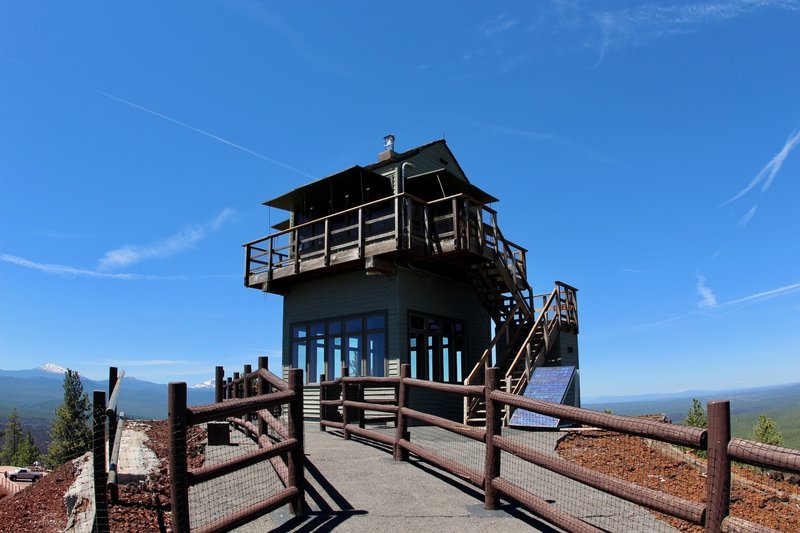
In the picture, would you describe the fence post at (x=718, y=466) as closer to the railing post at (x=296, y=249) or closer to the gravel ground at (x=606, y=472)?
the gravel ground at (x=606, y=472)

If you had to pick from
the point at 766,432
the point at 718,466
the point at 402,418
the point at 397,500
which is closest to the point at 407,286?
the point at 402,418

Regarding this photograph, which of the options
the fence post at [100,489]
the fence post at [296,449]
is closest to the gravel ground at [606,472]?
the fence post at [100,489]

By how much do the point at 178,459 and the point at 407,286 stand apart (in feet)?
40.5

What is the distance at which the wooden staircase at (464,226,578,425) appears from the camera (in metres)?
17.3

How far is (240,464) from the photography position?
214 inches

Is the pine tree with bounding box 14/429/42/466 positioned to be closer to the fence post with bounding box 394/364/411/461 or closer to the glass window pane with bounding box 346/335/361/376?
the glass window pane with bounding box 346/335/361/376

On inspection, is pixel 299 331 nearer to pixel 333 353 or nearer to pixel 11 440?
pixel 333 353

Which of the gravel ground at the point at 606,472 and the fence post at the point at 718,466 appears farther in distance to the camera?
the gravel ground at the point at 606,472

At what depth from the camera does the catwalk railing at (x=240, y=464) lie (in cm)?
480

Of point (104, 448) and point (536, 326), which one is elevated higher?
point (536, 326)

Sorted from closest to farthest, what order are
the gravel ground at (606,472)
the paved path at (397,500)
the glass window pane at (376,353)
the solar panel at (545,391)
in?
the paved path at (397,500), the gravel ground at (606,472), the solar panel at (545,391), the glass window pane at (376,353)

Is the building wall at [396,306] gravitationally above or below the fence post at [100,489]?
above

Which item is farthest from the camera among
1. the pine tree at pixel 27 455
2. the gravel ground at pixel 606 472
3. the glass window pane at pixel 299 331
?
the pine tree at pixel 27 455

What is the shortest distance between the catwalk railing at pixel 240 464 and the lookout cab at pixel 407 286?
8.28 m
